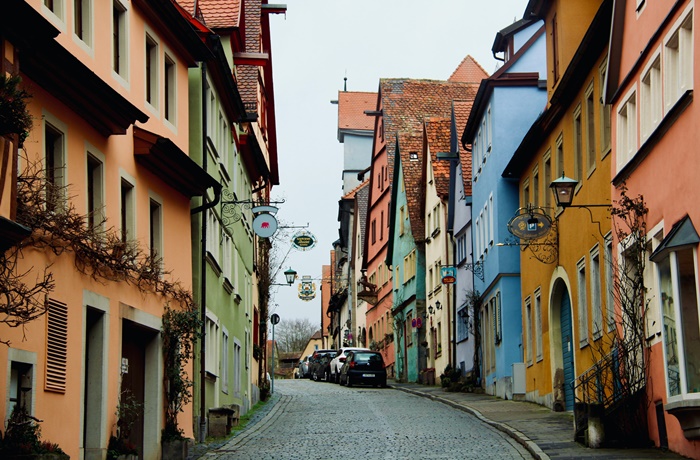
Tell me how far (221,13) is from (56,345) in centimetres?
1657

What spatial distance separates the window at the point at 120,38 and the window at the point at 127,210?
163 centimetres

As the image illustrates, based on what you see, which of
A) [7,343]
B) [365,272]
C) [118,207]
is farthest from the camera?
[365,272]

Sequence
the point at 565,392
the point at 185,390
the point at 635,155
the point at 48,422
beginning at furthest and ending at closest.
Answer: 1. the point at 565,392
2. the point at 185,390
3. the point at 635,155
4. the point at 48,422

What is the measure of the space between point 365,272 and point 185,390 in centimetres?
5217

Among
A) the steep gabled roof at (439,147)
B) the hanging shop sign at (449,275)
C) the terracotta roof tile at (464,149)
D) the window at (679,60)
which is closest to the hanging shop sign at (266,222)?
the window at (679,60)

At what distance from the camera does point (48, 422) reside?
13406mm

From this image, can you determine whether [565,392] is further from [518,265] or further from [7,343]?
[7,343]

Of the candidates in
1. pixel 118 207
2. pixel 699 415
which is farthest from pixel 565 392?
pixel 118 207

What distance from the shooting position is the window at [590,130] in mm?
22953

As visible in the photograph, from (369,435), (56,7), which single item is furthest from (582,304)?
(56,7)

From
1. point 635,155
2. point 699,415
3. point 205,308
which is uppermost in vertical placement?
point 635,155

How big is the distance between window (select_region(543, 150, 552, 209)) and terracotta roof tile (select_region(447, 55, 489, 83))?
3553cm

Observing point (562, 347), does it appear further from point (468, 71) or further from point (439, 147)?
point (468, 71)

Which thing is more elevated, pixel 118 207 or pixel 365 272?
pixel 365 272
